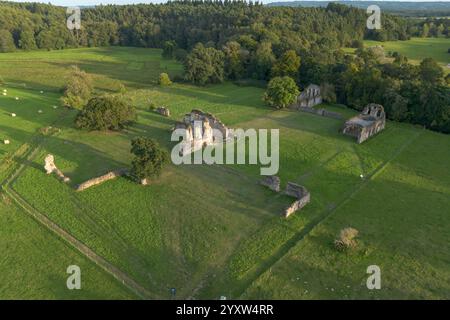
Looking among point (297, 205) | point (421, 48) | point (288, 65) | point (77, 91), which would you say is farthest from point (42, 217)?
point (421, 48)

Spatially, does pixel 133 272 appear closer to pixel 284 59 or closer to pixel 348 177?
pixel 348 177

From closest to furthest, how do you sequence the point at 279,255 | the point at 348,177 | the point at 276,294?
the point at 276,294 → the point at 279,255 → the point at 348,177

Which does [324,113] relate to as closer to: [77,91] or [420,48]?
[77,91]

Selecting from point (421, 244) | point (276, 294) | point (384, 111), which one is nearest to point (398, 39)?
point (384, 111)

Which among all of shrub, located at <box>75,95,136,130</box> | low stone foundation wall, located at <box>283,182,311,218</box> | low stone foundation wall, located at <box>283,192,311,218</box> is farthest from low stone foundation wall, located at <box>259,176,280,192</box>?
shrub, located at <box>75,95,136,130</box>

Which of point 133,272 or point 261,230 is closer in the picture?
point 133,272

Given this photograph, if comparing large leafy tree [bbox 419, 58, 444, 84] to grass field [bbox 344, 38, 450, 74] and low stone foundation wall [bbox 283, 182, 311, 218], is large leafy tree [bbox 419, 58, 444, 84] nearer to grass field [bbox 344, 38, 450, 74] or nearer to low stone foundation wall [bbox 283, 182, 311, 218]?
grass field [bbox 344, 38, 450, 74]

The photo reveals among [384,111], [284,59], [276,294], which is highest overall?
[284,59]
